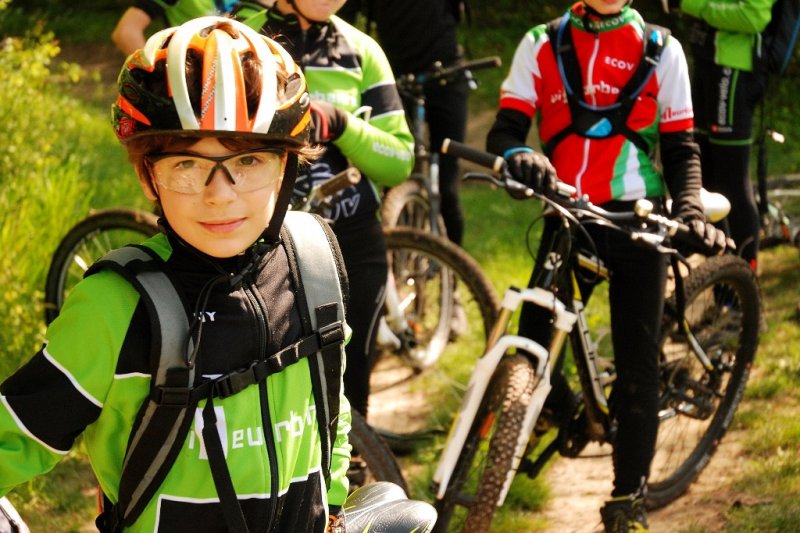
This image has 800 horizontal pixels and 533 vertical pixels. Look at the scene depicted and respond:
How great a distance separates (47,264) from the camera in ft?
17.6

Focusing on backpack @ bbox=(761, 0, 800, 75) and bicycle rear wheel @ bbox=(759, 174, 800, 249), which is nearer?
backpack @ bbox=(761, 0, 800, 75)

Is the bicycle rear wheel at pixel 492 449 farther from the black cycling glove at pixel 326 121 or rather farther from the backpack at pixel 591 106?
the black cycling glove at pixel 326 121

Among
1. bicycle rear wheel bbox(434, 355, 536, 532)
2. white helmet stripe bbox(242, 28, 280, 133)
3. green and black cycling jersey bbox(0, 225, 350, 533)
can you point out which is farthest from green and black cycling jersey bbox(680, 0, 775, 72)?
green and black cycling jersey bbox(0, 225, 350, 533)

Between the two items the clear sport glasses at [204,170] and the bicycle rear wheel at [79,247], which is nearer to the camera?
the clear sport glasses at [204,170]

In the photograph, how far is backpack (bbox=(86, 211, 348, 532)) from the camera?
201 centimetres

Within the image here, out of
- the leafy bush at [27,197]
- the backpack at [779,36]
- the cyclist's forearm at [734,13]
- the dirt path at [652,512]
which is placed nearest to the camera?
the dirt path at [652,512]

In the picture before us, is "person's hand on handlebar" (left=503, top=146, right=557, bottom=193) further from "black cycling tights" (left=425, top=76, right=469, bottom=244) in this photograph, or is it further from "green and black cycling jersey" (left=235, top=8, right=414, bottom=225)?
"black cycling tights" (left=425, top=76, right=469, bottom=244)

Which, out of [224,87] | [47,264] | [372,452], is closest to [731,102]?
[372,452]

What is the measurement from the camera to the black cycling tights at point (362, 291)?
4.01m

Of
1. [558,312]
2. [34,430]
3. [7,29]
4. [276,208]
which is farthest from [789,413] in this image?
[7,29]

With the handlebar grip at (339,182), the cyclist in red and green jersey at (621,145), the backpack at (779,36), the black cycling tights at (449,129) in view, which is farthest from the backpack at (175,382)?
the backpack at (779,36)

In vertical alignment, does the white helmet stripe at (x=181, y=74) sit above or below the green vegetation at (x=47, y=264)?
above

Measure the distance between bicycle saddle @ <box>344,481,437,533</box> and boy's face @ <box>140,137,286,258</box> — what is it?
2.06 feet

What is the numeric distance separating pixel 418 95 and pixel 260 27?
6.86ft
